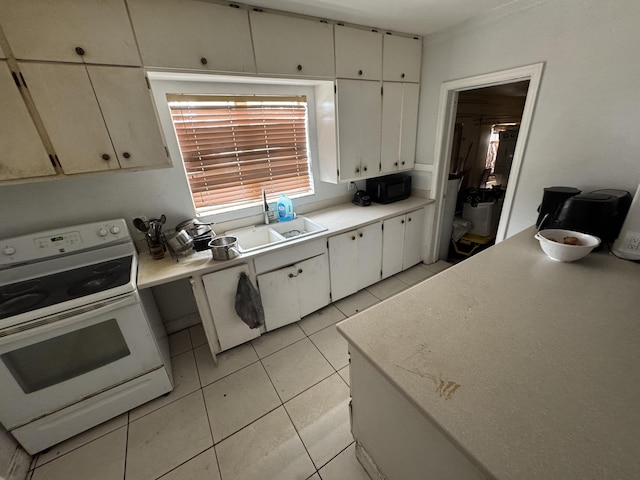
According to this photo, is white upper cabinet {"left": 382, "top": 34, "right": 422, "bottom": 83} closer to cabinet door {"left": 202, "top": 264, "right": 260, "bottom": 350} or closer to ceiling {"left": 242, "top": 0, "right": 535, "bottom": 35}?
ceiling {"left": 242, "top": 0, "right": 535, "bottom": 35}

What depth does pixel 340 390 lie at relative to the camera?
170cm

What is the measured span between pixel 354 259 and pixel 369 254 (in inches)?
7.9

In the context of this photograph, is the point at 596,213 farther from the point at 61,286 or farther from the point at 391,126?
the point at 61,286

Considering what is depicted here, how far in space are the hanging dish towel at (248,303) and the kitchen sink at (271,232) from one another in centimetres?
41

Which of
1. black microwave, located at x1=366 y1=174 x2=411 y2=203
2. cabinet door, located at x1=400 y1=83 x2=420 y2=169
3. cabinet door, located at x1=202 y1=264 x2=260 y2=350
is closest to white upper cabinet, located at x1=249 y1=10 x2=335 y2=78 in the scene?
cabinet door, located at x1=400 y1=83 x2=420 y2=169

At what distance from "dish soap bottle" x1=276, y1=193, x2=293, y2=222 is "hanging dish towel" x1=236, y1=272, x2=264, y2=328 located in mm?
763

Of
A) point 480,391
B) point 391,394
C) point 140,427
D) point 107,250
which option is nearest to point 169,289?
point 107,250

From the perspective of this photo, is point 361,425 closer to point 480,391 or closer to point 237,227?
point 480,391

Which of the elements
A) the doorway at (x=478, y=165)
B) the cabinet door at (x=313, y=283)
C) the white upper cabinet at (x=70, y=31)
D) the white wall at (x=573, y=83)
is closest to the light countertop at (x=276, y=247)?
the cabinet door at (x=313, y=283)

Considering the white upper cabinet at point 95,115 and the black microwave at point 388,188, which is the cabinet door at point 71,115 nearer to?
the white upper cabinet at point 95,115

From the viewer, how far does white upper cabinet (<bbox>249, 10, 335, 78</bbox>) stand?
1679 millimetres

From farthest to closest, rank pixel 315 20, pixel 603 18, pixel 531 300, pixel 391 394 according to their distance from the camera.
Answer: pixel 315 20 < pixel 603 18 < pixel 531 300 < pixel 391 394

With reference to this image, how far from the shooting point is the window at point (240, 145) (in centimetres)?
194

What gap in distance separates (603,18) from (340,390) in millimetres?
2811
